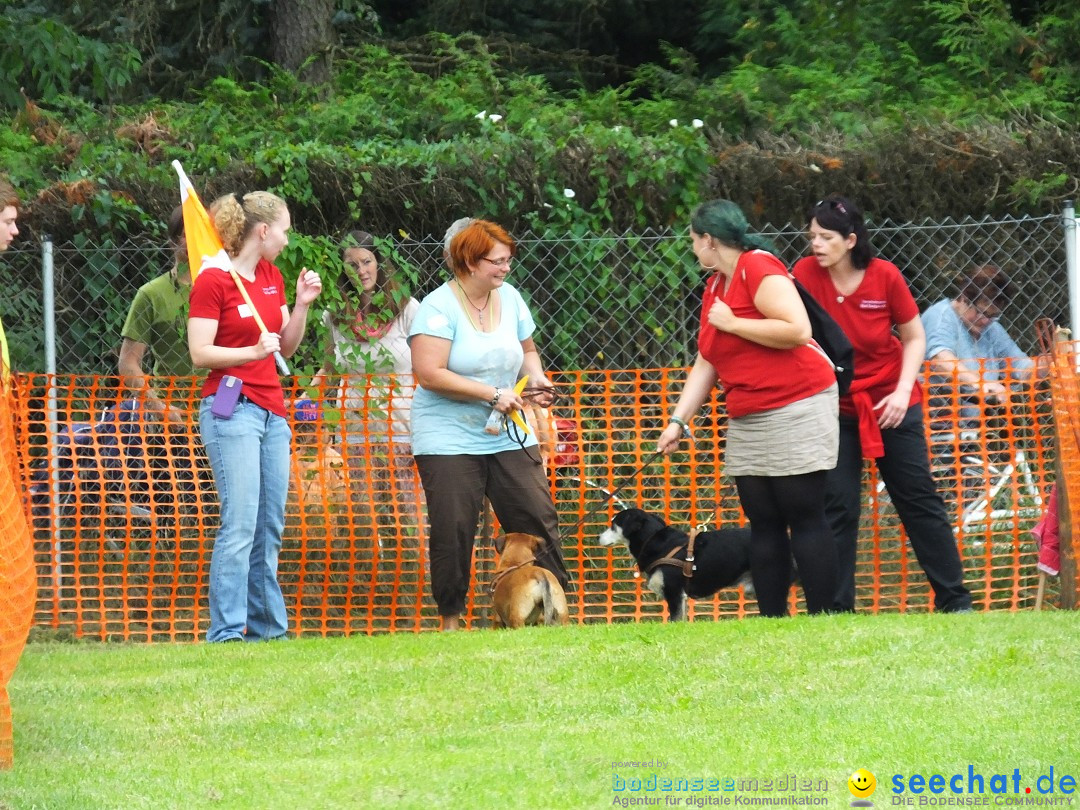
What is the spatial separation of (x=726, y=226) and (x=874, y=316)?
2.82 ft

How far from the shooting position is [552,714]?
4840 mm

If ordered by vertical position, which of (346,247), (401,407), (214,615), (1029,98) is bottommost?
(214,615)

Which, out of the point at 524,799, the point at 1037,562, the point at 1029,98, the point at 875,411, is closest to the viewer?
the point at 524,799

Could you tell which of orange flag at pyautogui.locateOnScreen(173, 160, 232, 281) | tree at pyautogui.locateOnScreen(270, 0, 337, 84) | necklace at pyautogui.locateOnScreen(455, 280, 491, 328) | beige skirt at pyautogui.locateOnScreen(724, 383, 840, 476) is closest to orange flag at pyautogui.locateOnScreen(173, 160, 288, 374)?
orange flag at pyautogui.locateOnScreen(173, 160, 232, 281)

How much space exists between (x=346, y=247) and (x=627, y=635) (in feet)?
10.5

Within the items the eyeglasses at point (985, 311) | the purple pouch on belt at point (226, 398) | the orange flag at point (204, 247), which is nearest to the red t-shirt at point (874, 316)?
the eyeglasses at point (985, 311)

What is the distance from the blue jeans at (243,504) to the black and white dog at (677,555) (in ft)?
5.88

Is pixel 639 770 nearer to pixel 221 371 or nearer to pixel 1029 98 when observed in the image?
pixel 221 371

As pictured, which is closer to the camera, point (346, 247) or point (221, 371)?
point (221, 371)

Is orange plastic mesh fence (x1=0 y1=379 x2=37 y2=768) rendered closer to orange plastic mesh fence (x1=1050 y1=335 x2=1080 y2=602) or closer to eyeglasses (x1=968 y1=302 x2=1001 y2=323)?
orange plastic mesh fence (x1=1050 y1=335 x2=1080 y2=602)

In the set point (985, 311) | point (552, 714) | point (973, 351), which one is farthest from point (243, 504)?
point (985, 311)

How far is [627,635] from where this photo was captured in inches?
236

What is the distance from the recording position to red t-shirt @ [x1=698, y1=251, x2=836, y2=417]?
6152mm

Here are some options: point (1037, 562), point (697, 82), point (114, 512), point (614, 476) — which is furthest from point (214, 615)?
point (697, 82)
